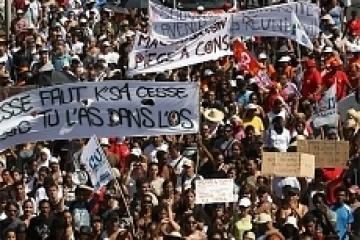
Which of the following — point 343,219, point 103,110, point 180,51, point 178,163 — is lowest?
point 343,219

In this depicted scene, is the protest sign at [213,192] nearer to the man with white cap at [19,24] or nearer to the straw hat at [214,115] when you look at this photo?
the straw hat at [214,115]

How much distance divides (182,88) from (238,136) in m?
4.01

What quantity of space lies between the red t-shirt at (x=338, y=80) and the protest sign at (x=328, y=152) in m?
4.04

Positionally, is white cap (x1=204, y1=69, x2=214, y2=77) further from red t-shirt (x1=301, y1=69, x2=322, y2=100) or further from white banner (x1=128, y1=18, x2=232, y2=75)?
white banner (x1=128, y1=18, x2=232, y2=75)

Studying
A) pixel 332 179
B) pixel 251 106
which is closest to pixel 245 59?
pixel 251 106

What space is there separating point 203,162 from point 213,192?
1.91 metres

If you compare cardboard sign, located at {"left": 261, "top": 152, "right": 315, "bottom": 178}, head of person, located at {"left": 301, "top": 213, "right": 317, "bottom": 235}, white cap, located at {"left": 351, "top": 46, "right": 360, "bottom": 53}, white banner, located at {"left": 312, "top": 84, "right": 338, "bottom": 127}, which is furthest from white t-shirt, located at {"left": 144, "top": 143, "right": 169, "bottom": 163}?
white cap, located at {"left": 351, "top": 46, "right": 360, "bottom": 53}

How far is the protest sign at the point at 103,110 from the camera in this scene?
15.3 metres

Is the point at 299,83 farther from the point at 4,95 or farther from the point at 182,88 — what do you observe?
the point at 182,88

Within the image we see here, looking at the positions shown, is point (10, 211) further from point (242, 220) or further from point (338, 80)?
point (338, 80)

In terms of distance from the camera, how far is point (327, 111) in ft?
63.0

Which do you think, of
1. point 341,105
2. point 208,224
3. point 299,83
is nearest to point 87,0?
point 299,83

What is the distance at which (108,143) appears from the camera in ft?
63.8

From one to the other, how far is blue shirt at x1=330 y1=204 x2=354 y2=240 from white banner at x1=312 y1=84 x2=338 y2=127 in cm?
208
